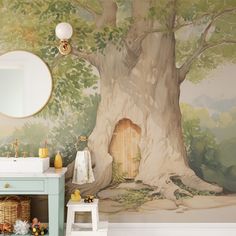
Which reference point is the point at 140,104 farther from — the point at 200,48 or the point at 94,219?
the point at 94,219

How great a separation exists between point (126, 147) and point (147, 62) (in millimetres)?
829

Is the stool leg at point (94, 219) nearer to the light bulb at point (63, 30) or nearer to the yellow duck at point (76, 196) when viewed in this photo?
the yellow duck at point (76, 196)

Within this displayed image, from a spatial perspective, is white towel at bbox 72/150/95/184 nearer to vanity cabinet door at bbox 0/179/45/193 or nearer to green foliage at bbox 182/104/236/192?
vanity cabinet door at bbox 0/179/45/193

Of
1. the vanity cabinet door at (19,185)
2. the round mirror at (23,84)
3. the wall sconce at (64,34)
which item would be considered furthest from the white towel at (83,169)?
the wall sconce at (64,34)

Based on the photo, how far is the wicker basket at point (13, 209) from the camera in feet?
12.9

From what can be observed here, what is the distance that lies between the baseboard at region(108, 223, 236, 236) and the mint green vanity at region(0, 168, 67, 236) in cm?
71

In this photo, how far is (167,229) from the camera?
432 centimetres

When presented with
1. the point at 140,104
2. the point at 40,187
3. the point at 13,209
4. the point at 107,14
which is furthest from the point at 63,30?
the point at 13,209

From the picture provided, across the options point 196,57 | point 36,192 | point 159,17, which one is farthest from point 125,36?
point 36,192

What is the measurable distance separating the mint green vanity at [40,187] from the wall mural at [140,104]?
50 centimetres

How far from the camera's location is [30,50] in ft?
14.1

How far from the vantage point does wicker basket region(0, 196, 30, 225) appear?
392 centimetres

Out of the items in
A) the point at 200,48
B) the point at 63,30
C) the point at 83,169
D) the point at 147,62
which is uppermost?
the point at 63,30

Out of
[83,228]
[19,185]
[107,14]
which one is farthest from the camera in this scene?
[107,14]
